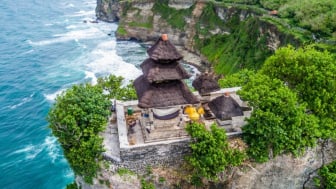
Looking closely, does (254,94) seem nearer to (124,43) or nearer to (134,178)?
(134,178)

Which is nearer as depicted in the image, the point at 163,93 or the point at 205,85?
the point at 163,93

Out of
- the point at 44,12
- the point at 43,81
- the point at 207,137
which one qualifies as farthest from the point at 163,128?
the point at 44,12

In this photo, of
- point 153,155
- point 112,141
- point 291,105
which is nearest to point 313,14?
point 291,105

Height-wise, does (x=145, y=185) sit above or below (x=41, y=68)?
above

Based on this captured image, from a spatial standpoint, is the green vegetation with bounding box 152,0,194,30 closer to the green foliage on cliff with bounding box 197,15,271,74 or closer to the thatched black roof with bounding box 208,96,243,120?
the green foliage on cliff with bounding box 197,15,271,74

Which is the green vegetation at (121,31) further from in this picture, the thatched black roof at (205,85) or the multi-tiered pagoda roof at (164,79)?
the multi-tiered pagoda roof at (164,79)

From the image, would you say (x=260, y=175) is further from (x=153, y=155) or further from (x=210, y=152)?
(x=153, y=155)
